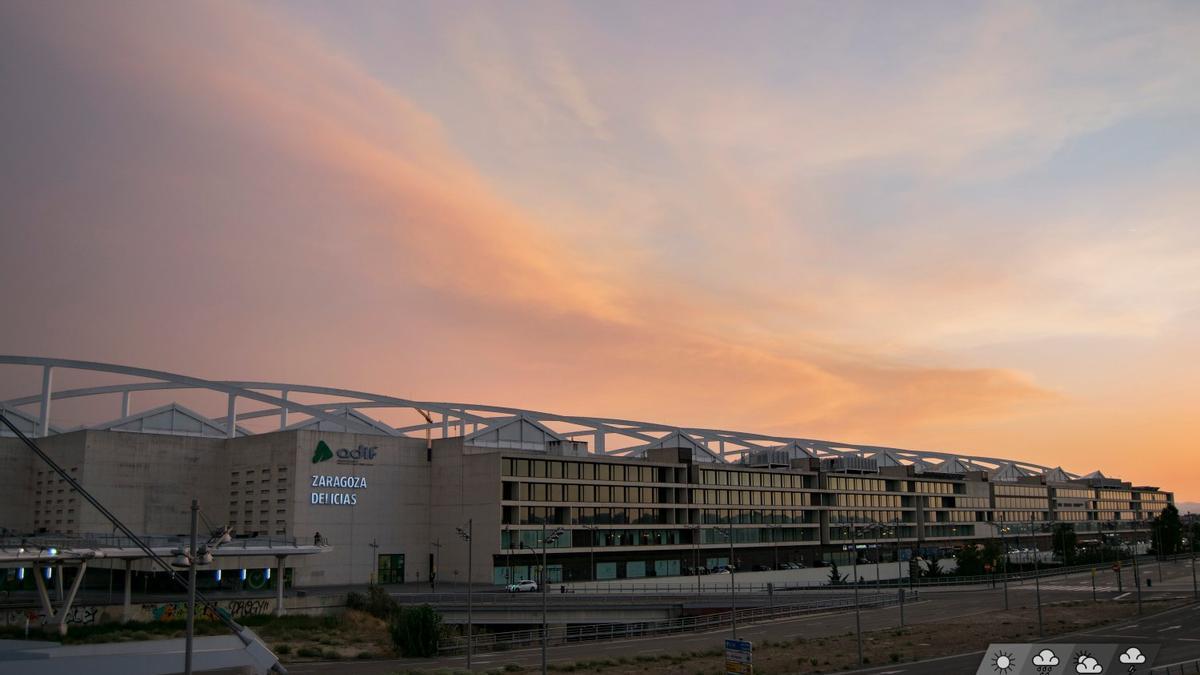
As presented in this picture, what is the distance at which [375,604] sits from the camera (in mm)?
88688

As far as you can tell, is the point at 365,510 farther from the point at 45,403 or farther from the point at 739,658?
the point at 739,658

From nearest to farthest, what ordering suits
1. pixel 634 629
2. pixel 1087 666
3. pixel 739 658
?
pixel 739 658
pixel 1087 666
pixel 634 629

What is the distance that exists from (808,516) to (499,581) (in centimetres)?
7070

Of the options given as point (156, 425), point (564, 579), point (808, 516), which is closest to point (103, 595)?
point (156, 425)

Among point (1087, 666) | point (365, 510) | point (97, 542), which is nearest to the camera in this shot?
point (1087, 666)

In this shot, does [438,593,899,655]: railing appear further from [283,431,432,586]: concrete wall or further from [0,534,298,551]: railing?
[283,431,432,586]: concrete wall

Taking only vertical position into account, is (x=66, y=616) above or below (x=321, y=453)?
below

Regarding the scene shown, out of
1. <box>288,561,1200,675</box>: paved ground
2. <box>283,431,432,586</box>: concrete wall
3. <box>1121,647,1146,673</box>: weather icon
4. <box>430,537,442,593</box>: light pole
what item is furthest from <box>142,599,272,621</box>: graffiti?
<box>1121,647,1146,673</box>: weather icon

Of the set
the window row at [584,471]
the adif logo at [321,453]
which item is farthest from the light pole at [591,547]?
the adif logo at [321,453]

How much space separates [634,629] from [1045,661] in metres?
42.0

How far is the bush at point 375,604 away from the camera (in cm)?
8806

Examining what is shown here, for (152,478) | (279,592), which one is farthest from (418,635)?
(152,478)

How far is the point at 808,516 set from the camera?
16988cm

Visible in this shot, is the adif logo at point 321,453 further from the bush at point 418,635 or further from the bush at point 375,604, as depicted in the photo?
the bush at point 418,635
